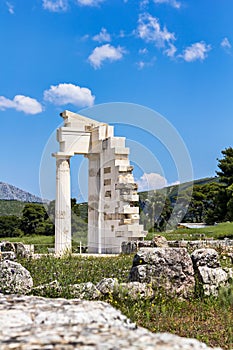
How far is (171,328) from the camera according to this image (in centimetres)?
730

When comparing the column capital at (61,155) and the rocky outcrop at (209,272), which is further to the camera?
the column capital at (61,155)

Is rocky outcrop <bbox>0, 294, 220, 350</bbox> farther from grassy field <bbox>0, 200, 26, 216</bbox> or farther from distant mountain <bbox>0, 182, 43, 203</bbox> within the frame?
distant mountain <bbox>0, 182, 43, 203</bbox>

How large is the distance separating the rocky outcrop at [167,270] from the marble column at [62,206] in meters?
16.9

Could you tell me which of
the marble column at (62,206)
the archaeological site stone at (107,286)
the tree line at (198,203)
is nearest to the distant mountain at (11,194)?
the tree line at (198,203)

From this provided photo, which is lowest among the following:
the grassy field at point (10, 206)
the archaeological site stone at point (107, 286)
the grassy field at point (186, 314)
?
the grassy field at point (186, 314)

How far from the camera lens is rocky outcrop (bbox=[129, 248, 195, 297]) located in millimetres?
9586

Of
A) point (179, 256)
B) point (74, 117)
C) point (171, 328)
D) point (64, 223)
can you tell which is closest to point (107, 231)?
point (64, 223)

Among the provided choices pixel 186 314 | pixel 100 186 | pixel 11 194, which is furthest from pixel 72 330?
pixel 11 194

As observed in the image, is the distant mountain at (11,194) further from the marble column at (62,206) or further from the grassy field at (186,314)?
the grassy field at (186,314)

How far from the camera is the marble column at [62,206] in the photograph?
26.7m

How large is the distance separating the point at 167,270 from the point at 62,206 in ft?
57.1

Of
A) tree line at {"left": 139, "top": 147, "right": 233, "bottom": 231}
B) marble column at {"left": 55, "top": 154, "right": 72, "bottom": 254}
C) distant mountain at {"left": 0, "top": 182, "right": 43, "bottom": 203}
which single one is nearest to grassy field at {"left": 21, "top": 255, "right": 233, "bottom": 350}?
marble column at {"left": 55, "top": 154, "right": 72, "bottom": 254}

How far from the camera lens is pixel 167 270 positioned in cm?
977

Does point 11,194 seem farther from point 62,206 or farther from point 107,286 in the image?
point 107,286
